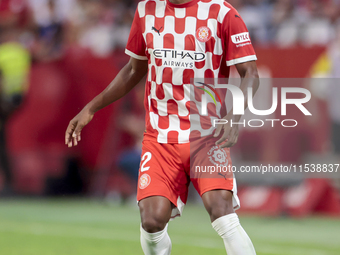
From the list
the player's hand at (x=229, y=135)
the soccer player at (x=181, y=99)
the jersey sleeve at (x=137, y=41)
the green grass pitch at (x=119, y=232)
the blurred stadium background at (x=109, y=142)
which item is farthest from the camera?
the blurred stadium background at (x=109, y=142)

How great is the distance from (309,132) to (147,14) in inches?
214

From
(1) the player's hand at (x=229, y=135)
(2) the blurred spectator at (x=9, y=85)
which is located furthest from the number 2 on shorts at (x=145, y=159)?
(2) the blurred spectator at (x=9, y=85)

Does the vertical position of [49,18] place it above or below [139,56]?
above

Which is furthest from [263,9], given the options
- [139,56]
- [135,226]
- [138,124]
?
[139,56]

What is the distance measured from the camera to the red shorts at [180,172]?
4.11 meters

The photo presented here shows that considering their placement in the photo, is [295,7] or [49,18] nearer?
[295,7]

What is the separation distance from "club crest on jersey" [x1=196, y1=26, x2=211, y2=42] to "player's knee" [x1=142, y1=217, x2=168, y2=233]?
1.18 meters

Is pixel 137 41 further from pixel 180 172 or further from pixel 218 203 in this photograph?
pixel 218 203

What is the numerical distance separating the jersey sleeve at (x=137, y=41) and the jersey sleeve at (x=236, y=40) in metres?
0.62

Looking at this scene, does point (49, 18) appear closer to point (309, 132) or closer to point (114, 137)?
point (114, 137)

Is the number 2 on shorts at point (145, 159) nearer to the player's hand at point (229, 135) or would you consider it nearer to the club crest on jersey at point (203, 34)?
the player's hand at point (229, 135)

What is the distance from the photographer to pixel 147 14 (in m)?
4.35

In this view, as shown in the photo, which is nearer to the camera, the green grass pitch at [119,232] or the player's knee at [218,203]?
the player's knee at [218,203]

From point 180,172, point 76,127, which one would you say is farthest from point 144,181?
point 76,127
